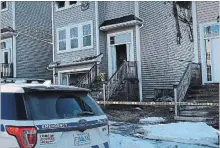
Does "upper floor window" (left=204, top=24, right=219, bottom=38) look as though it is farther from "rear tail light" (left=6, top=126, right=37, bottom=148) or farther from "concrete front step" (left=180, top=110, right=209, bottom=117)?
"rear tail light" (left=6, top=126, right=37, bottom=148)

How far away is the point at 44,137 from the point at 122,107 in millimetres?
12788

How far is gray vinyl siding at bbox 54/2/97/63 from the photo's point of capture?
2084 centimetres

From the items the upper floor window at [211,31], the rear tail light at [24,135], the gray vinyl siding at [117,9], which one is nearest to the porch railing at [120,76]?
the gray vinyl siding at [117,9]

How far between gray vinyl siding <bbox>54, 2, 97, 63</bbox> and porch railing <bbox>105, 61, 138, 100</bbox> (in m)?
2.77

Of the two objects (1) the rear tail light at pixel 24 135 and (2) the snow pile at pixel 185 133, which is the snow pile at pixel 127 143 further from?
(1) the rear tail light at pixel 24 135

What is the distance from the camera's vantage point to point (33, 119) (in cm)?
426

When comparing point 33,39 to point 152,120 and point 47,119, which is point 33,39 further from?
point 47,119

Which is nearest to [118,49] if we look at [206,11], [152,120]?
[206,11]

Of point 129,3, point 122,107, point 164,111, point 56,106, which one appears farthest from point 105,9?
point 56,106

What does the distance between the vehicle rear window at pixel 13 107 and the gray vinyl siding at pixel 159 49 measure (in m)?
15.3

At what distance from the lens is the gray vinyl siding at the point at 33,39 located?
2553 cm

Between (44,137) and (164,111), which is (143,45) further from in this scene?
(44,137)

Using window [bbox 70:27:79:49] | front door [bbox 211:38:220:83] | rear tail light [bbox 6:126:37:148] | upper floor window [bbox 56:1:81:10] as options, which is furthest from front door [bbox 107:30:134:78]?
rear tail light [bbox 6:126:37:148]

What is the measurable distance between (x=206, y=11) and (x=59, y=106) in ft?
41.4
